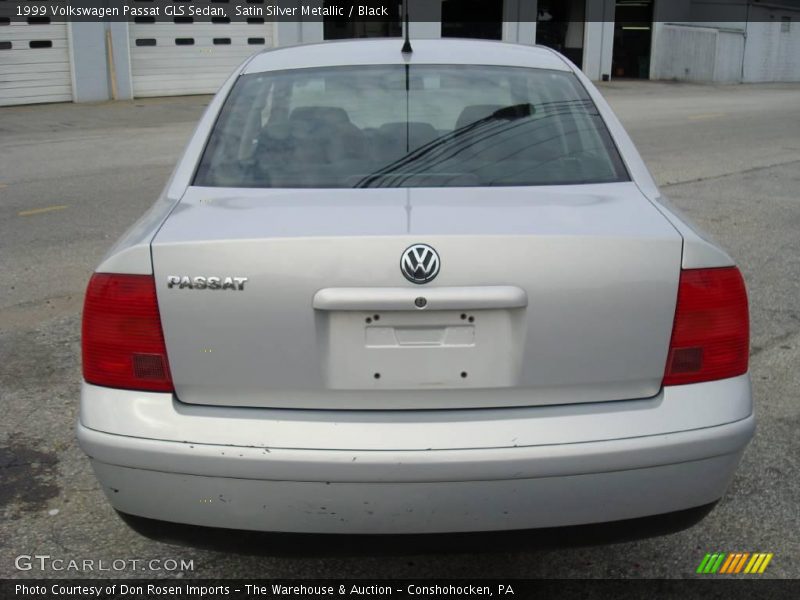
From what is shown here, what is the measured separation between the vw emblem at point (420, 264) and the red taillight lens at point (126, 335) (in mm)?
650

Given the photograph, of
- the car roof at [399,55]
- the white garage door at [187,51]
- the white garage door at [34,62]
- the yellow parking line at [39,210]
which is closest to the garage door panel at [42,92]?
the white garage door at [34,62]

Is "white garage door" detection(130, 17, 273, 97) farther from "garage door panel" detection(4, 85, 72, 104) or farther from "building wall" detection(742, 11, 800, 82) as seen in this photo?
"building wall" detection(742, 11, 800, 82)

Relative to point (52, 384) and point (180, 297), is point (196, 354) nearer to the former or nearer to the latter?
point (180, 297)

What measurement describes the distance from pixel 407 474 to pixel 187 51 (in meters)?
20.9

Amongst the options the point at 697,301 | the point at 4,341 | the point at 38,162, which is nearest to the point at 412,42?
the point at 697,301

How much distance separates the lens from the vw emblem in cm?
236

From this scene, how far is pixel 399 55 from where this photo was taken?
3.70m

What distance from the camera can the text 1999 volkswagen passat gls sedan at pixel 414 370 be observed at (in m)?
2.37

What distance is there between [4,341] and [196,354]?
10.8 ft

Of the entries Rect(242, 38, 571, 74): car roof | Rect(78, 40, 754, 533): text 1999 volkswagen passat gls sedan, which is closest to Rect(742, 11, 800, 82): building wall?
Rect(242, 38, 571, 74): car roof

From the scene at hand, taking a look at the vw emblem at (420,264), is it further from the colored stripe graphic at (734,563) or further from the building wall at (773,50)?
the building wall at (773,50)

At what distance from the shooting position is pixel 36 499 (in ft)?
11.6

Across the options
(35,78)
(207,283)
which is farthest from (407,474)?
(35,78)

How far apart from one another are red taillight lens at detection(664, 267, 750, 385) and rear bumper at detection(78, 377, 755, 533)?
11 cm
